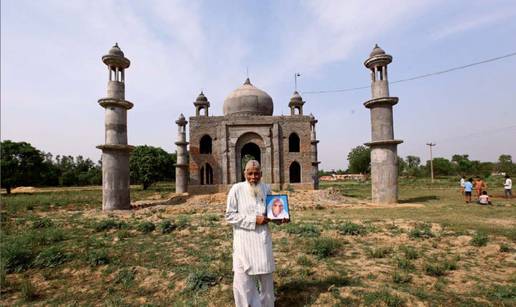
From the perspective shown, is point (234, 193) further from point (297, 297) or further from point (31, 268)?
point (31, 268)

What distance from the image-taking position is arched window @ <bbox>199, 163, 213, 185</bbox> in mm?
23350

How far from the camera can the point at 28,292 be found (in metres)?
5.24

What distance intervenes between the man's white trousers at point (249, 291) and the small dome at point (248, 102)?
21.3 meters

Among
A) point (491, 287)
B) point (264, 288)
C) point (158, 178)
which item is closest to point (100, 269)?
point (264, 288)

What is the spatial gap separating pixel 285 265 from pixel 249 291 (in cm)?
217

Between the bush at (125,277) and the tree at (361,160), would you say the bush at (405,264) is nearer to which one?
the bush at (125,277)

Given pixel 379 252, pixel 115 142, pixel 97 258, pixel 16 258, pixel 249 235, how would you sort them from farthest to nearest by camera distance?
1. pixel 115 142
2. pixel 16 258
3. pixel 97 258
4. pixel 379 252
5. pixel 249 235

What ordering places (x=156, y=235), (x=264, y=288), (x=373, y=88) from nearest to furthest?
(x=264, y=288)
(x=156, y=235)
(x=373, y=88)

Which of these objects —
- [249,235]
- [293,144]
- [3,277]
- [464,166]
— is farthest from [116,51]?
[464,166]

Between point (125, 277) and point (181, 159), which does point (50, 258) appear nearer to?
point (125, 277)

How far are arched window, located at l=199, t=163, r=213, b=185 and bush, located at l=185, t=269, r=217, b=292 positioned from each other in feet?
59.9

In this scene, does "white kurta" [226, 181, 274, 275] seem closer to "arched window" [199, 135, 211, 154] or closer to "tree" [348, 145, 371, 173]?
"arched window" [199, 135, 211, 154]

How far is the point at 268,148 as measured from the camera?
22.8 meters

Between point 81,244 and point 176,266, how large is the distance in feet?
11.5
